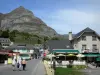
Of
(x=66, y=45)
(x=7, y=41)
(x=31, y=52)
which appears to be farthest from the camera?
(x=7, y=41)

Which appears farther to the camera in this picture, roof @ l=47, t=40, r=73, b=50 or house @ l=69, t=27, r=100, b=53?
roof @ l=47, t=40, r=73, b=50

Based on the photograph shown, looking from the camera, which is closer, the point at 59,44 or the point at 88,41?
the point at 88,41

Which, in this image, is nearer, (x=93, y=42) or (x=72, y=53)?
(x=72, y=53)

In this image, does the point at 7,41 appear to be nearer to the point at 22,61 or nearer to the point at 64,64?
the point at 64,64

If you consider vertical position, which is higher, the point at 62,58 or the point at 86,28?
the point at 86,28

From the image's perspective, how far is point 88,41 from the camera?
3063 inches

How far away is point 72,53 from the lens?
223 ft

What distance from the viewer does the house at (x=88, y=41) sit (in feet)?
252

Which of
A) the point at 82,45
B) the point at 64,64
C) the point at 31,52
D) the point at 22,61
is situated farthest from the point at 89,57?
the point at 31,52

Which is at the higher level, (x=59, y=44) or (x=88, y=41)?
(x=88, y=41)

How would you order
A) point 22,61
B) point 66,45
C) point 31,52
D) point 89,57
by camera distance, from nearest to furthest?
point 22,61, point 89,57, point 66,45, point 31,52

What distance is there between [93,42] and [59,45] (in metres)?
14.2

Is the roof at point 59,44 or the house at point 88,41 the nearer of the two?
the house at point 88,41

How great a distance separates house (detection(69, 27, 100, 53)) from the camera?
3027 inches
